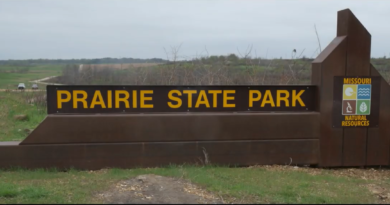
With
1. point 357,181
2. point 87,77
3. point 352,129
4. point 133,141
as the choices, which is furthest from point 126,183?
point 87,77

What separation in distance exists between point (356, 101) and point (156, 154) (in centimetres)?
371

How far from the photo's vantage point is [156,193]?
5.16 meters

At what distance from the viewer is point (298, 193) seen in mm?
5453

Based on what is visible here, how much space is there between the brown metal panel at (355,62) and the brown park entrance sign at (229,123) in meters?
0.02

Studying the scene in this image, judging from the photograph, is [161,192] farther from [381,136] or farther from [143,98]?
[381,136]

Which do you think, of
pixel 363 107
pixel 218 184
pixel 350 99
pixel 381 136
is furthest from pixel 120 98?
pixel 381 136

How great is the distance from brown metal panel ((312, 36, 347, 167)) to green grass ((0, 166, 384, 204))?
51cm

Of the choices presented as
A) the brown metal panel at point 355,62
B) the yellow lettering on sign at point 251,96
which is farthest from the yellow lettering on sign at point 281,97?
the brown metal panel at point 355,62

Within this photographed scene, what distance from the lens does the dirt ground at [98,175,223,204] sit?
16.0 ft

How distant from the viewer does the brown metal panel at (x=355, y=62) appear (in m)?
7.61

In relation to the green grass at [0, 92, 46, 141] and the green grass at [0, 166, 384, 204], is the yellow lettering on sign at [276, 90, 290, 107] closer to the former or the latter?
the green grass at [0, 166, 384, 204]

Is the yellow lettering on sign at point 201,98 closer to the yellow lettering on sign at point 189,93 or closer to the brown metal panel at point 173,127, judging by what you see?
the yellow lettering on sign at point 189,93

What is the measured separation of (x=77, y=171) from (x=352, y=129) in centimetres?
488

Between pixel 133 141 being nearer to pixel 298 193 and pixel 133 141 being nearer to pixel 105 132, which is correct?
pixel 105 132
